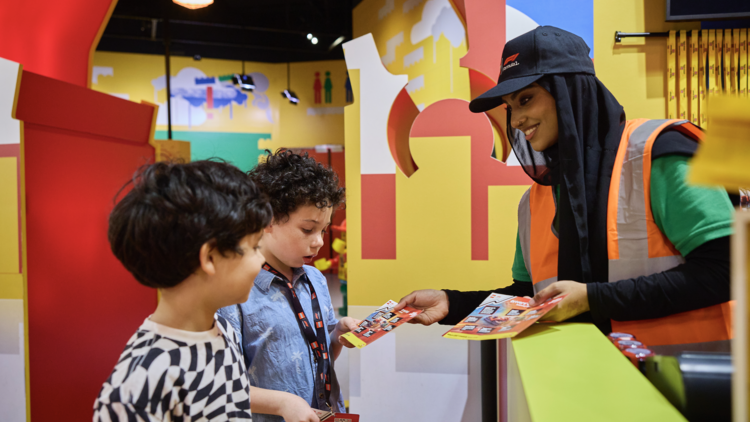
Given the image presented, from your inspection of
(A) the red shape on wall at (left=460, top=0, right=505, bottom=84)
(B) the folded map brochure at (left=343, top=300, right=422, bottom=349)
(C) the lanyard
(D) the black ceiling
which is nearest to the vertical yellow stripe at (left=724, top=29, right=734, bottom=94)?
(A) the red shape on wall at (left=460, top=0, right=505, bottom=84)

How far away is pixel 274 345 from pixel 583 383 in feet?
3.23

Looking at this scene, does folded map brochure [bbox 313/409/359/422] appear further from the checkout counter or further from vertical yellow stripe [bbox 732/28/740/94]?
vertical yellow stripe [bbox 732/28/740/94]

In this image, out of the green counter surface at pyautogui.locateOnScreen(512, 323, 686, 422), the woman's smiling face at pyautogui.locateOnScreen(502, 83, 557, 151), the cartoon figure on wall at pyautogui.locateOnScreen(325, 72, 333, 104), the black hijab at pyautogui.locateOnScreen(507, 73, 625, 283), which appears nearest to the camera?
the green counter surface at pyautogui.locateOnScreen(512, 323, 686, 422)

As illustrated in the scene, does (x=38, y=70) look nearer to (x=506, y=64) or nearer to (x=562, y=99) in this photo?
(x=506, y=64)

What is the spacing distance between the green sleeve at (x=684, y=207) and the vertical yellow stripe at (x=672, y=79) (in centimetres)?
165

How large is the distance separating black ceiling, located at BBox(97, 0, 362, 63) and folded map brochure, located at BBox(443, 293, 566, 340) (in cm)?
742

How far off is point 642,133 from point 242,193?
110cm

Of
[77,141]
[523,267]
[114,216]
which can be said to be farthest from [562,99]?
[77,141]

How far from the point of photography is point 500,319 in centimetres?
114

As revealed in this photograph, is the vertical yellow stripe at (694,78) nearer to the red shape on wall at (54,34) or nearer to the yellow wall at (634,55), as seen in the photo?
the yellow wall at (634,55)

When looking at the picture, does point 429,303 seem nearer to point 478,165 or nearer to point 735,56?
point 478,165

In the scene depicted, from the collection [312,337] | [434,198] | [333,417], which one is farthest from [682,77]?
[333,417]

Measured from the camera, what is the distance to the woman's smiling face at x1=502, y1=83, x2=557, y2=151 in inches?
59.4

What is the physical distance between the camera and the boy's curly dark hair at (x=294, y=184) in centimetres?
157
